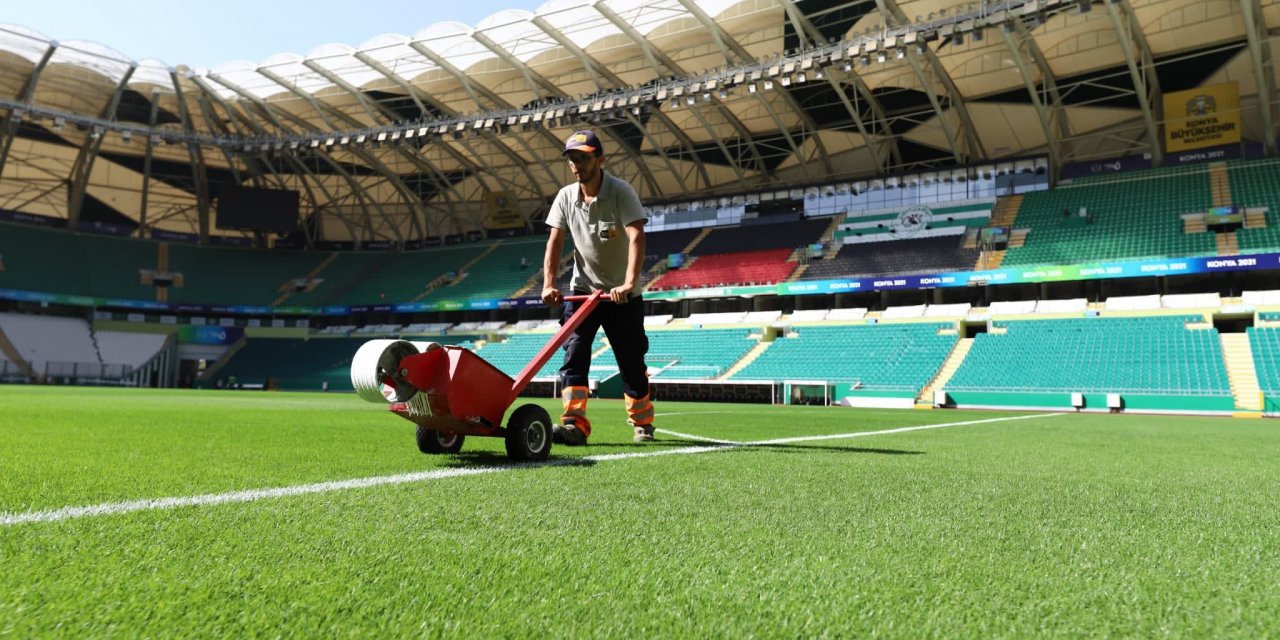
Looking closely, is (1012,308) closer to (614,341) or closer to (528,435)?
(614,341)

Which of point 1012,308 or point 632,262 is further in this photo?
point 1012,308

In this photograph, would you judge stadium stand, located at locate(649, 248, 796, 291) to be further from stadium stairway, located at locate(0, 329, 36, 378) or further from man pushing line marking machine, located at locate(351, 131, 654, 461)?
stadium stairway, located at locate(0, 329, 36, 378)

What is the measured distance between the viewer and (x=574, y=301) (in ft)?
16.5

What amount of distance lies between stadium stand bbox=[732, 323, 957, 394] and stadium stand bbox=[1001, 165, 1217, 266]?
5799 mm

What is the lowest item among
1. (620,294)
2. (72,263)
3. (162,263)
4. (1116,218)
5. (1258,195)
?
(620,294)

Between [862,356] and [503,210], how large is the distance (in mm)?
25478

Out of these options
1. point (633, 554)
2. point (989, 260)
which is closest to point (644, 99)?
point (989, 260)

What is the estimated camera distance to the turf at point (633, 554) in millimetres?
1312

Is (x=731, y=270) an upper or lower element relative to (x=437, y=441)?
upper

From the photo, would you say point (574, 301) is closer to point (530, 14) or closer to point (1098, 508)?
point (1098, 508)

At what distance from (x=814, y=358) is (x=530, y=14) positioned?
17.4 metres

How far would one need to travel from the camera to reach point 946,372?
25906 mm

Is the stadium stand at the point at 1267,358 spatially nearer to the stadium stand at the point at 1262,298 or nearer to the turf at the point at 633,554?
the stadium stand at the point at 1262,298

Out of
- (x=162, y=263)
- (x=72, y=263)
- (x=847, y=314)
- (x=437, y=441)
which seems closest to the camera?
(x=437, y=441)
